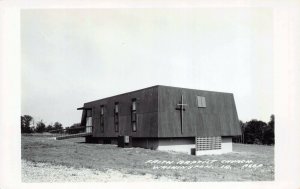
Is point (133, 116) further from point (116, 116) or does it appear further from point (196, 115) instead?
point (196, 115)

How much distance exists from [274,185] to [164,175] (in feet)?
12.5

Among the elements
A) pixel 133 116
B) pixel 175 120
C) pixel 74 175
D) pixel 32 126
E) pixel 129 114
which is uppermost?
pixel 129 114

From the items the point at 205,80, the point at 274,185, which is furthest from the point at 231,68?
the point at 274,185

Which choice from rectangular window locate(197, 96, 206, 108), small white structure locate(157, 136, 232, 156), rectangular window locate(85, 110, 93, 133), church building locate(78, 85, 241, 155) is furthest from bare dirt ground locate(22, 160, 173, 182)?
rectangular window locate(85, 110, 93, 133)

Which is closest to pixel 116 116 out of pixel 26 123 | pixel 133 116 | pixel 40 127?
pixel 133 116

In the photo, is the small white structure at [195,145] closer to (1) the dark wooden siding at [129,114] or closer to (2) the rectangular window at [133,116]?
(1) the dark wooden siding at [129,114]

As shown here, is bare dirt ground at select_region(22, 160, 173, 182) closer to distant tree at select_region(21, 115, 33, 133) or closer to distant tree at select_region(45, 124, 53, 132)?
distant tree at select_region(21, 115, 33, 133)

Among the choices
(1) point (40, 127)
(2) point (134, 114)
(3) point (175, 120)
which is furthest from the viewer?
(2) point (134, 114)

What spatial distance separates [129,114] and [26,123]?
265 inches

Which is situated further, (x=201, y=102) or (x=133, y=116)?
(x=133, y=116)

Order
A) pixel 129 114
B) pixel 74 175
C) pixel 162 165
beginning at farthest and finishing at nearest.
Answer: pixel 129 114, pixel 162 165, pixel 74 175

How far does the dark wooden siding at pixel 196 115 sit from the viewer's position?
18.6 m

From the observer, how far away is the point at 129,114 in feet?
68.7

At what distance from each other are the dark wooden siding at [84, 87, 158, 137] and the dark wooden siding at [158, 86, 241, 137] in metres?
0.48
